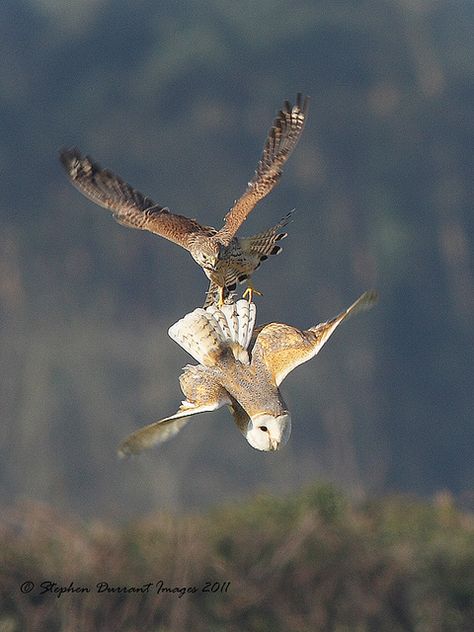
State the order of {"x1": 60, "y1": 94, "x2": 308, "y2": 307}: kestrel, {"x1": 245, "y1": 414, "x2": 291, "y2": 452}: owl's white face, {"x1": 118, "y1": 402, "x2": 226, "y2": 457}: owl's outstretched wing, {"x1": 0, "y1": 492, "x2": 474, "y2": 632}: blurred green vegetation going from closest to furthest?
{"x1": 245, "y1": 414, "x2": 291, "y2": 452}: owl's white face
{"x1": 118, "y1": 402, "x2": 226, "y2": 457}: owl's outstretched wing
{"x1": 60, "y1": 94, "x2": 308, "y2": 307}: kestrel
{"x1": 0, "y1": 492, "x2": 474, "y2": 632}: blurred green vegetation

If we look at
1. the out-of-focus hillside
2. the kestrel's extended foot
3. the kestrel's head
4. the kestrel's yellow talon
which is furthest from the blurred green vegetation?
the out-of-focus hillside

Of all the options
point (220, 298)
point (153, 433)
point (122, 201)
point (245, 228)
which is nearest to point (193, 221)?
→ point (122, 201)

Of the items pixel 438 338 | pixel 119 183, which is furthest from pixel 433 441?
pixel 119 183

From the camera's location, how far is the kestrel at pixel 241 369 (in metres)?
3.35

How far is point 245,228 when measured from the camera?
24000mm

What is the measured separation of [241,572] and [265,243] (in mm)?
4885

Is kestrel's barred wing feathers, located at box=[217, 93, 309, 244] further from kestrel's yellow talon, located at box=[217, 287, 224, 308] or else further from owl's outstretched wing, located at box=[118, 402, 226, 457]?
owl's outstretched wing, located at box=[118, 402, 226, 457]

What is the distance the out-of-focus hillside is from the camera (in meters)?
29.0

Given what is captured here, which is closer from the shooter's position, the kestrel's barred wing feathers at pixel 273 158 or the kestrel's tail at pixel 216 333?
the kestrel's tail at pixel 216 333

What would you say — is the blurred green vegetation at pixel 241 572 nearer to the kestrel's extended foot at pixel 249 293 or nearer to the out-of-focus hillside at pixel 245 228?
the kestrel's extended foot at pixel 249 293

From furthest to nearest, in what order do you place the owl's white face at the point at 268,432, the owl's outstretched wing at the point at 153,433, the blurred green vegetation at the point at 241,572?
the blurred green vegetation at the point at 241,572 < the owl's outstretched wing at the point at 153,433 < the owl's white face at the point at 268,432

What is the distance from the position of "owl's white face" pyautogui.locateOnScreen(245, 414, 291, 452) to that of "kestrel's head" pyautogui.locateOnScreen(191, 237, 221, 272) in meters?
1.28

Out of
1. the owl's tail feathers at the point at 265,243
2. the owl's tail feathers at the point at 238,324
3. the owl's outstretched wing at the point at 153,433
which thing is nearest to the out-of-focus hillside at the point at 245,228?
the owl's tail feathers at the point at 265,243

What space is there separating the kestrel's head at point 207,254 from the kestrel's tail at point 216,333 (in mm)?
819
